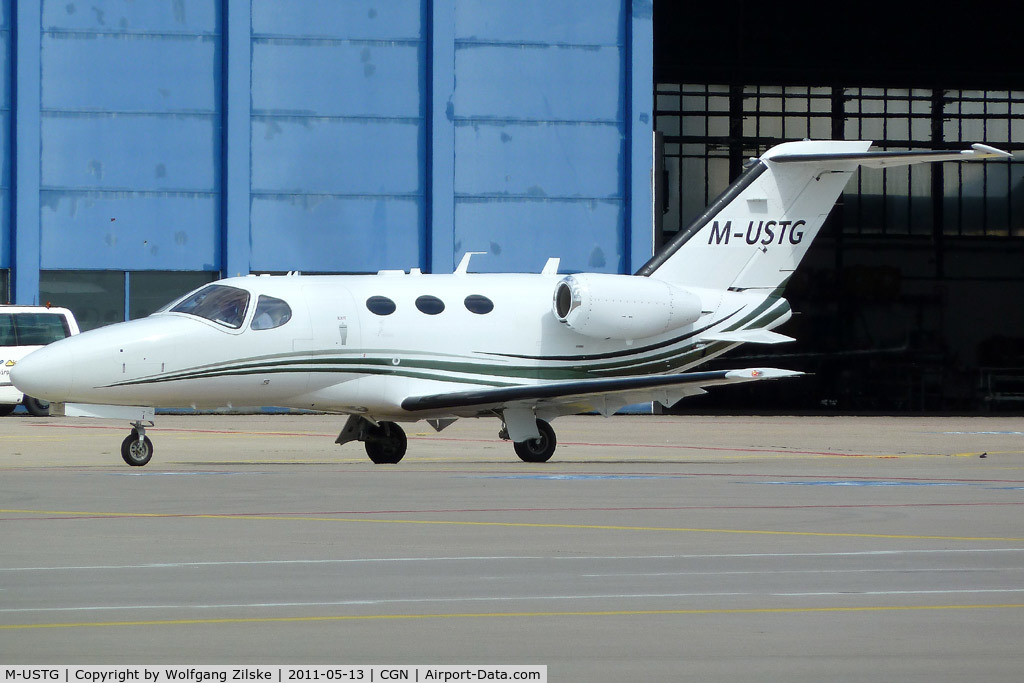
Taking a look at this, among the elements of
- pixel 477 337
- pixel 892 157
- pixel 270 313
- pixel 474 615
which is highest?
pixel 892 157

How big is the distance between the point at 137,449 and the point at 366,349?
125 inches

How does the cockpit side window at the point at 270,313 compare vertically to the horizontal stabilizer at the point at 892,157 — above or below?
below

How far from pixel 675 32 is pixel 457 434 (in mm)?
23163

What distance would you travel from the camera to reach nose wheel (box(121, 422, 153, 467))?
18.6 m

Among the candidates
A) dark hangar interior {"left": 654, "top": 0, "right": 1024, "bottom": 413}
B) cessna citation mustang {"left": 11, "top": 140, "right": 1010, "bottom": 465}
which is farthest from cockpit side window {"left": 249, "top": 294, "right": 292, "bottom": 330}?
dark hangar interior {"left": 654, "top": 0, "right": 1024, "bottom": 413}

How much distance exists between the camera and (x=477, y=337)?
20.7 metres

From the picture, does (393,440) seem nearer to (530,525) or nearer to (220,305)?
(220,305)

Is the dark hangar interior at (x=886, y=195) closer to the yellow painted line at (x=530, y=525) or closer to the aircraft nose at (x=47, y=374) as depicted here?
the aircraft nose at (x=47, y=374)

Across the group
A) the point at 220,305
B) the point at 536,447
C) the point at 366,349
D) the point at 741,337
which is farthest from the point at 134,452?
the point at 741,337

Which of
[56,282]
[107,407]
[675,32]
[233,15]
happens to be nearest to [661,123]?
[675,32]

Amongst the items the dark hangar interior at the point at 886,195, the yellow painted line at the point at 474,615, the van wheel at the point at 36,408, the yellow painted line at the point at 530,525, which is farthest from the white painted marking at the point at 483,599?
the dark hangar interior at the point at 886,195

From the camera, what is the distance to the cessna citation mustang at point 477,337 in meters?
18.9

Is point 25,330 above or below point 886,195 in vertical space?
below
